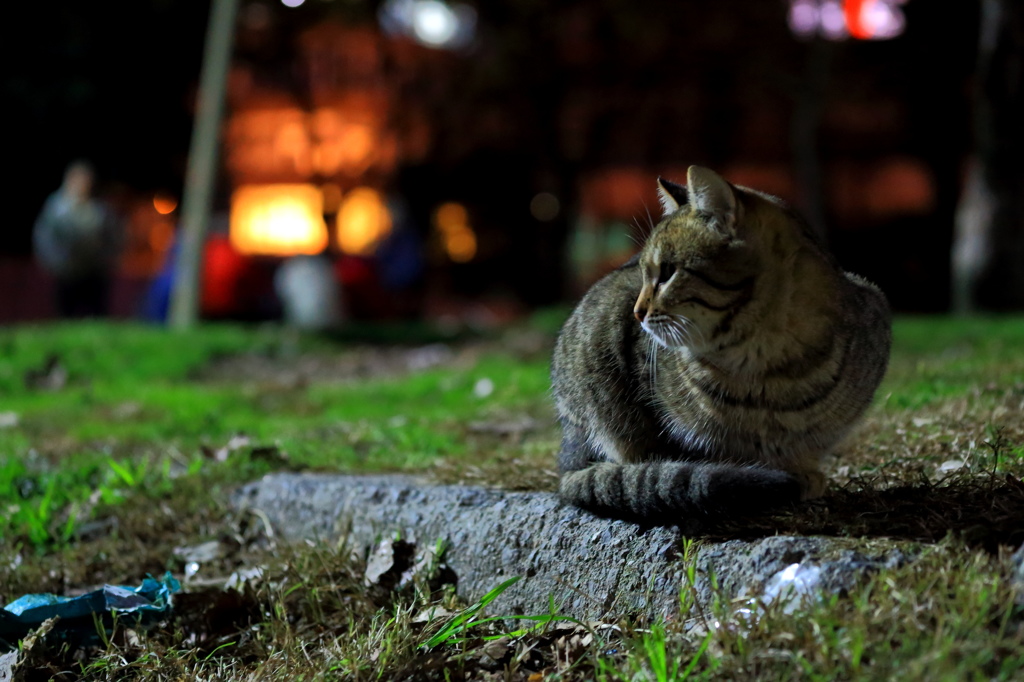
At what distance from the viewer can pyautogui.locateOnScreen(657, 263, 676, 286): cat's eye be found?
117 inches

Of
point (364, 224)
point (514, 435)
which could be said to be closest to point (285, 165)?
point (364, 224)

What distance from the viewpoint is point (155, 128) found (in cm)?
1872

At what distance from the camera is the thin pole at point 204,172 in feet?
38.8

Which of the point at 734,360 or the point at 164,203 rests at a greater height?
the point at 164,203

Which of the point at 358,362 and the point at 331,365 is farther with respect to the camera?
the point at 358,362

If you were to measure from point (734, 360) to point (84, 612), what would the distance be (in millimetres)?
2336

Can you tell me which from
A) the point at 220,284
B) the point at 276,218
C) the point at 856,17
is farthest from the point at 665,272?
the point at 276,218

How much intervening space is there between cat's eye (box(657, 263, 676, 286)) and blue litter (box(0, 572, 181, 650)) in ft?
6.65

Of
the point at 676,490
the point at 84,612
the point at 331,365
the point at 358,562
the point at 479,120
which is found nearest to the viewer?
the point at 676,490

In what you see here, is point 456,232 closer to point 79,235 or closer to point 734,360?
point 79,235

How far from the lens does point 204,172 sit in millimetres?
11914

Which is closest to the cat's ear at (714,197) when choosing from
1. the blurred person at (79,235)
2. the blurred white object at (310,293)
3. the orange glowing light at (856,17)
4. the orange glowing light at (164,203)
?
the blurred person at (79,235)

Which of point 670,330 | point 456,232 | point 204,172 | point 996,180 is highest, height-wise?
point 204,172

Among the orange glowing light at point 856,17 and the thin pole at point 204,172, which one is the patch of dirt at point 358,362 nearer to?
the thin pole at point 204,172
